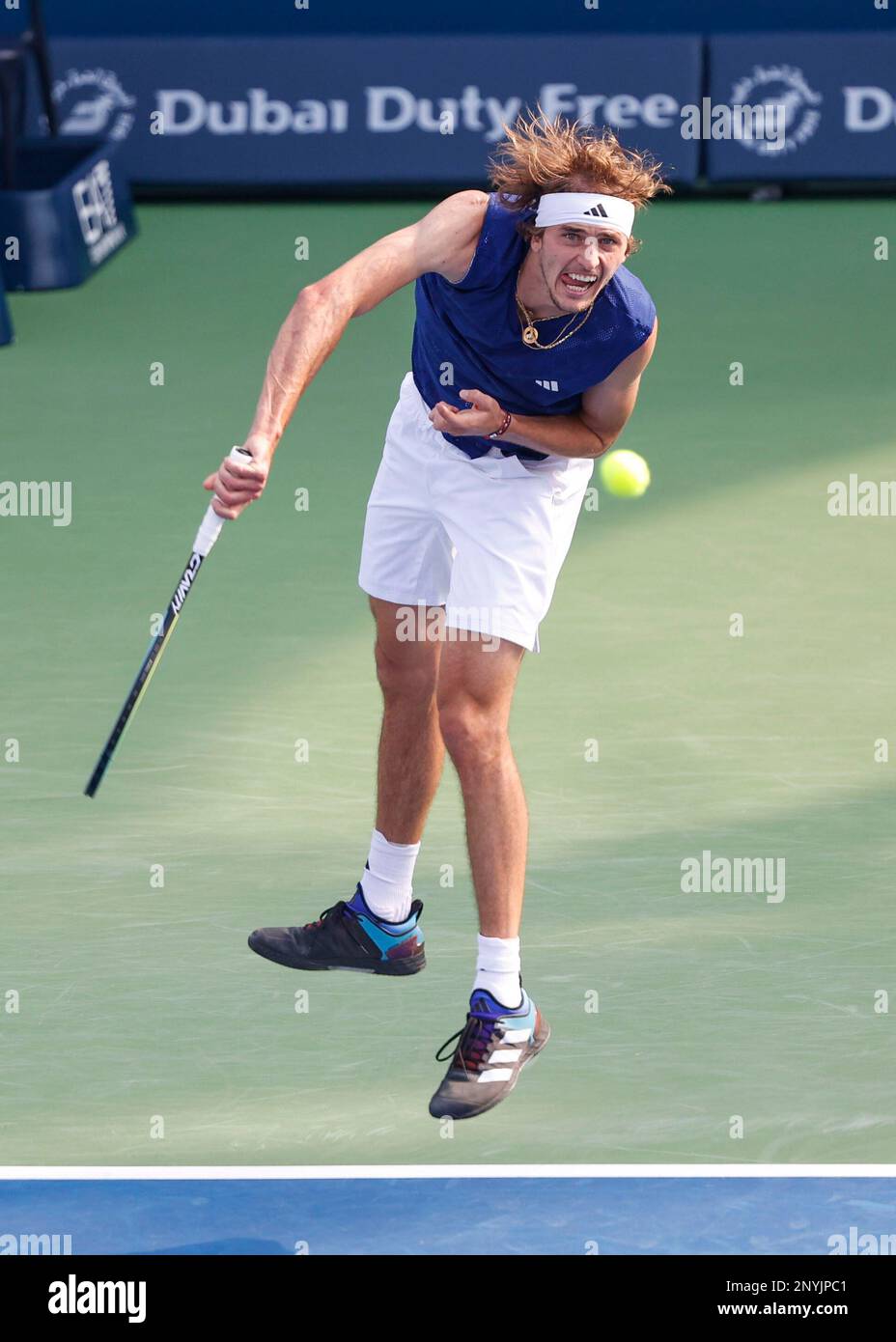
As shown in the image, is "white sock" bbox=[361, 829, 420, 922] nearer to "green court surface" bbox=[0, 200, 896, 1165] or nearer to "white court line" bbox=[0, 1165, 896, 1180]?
"green court surface" bbox=[0, 200, 896, 1165]

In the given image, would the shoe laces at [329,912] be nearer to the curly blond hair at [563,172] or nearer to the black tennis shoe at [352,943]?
the black tennis shoe at [352,943]

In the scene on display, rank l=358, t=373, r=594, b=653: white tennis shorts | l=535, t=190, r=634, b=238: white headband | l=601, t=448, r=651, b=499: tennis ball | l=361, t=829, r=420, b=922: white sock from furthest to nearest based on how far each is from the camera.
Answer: l=601, t=448, r=651, b=499: tennis ball < l=361, t=829, r=420, b=922: white sock < l=358, t=373, r=594, b=653: white tennis shorts < l=535, t=190, r=634, b=238: white headband

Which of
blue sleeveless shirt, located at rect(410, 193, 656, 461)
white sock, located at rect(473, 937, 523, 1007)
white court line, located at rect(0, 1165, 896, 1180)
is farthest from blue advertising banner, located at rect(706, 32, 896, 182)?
white court line, located at rect(0, 1165, 896, 1180)

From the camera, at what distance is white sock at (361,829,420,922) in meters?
6.36

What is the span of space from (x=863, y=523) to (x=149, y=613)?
3.25m

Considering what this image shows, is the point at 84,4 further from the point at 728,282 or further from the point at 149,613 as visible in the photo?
the point at 149,613

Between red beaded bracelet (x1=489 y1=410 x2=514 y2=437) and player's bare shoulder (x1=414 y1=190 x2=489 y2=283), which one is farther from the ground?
player's bare shoulder (x1=414 y1=190 x2=489 y2=283)

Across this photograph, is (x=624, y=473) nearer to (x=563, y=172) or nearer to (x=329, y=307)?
(x=563, y=172)

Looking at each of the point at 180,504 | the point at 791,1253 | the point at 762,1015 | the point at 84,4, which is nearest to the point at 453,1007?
the point at 762,1015

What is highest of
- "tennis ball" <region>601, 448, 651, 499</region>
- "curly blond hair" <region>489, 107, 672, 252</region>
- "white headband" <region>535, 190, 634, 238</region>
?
"curly blond hair" <region>489, 107, 672, 252</region>

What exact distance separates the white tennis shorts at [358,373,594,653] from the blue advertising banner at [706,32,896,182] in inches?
381

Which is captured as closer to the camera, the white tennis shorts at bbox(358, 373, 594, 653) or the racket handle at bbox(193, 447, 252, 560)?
the racket handle at bbox(193, 447, 252, 560)

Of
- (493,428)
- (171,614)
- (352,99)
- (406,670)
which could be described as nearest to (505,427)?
(493,428)

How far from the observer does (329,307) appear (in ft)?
17.6
